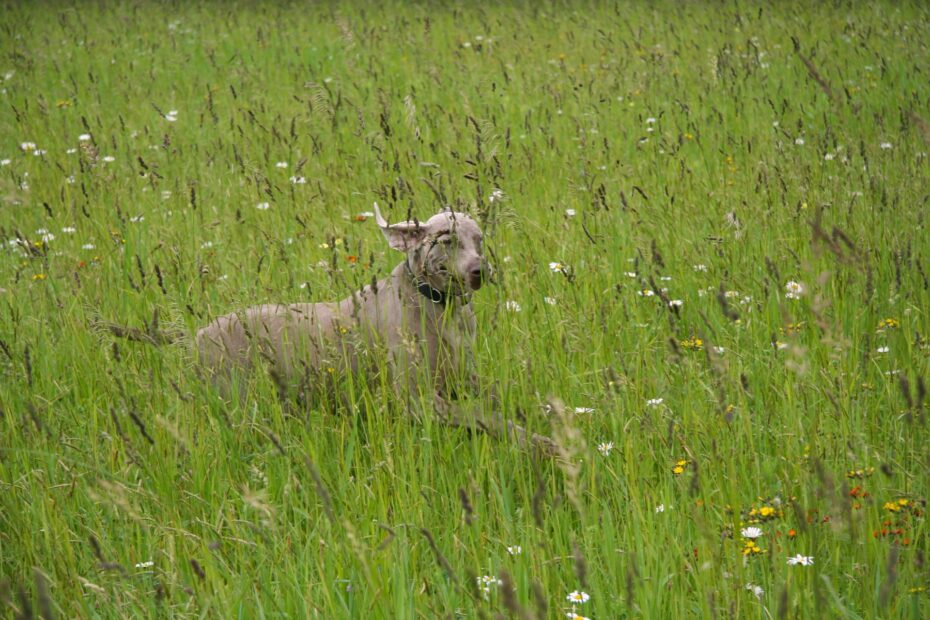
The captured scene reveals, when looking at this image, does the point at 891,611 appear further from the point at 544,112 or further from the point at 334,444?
the point at 544,112

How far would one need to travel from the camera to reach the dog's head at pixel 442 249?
3854 mm

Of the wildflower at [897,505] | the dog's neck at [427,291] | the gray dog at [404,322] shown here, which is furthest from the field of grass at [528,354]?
the dog's neck at [427,291]

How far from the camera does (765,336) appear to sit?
3.92 metres

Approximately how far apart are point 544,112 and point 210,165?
2.79m

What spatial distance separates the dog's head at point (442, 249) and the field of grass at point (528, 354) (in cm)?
19

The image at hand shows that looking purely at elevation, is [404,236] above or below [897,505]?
above

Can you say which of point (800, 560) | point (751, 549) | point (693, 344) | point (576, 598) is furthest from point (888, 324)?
point (576, 598)

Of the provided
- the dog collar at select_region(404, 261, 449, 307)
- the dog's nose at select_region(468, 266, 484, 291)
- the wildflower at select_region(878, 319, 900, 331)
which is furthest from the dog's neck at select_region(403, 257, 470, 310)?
the wildflower at select_region(878, 319, 900, 331)

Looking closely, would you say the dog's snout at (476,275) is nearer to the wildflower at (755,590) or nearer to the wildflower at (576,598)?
the wildflower at (576,598)

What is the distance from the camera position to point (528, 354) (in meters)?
3.56

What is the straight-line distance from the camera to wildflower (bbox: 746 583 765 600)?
2162 millimetres

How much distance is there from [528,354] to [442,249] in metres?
0.71

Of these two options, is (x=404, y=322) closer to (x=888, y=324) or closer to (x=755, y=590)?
(x=888, y=324)

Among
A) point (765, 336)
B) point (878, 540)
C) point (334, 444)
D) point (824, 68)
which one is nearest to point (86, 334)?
point (334, 444)
